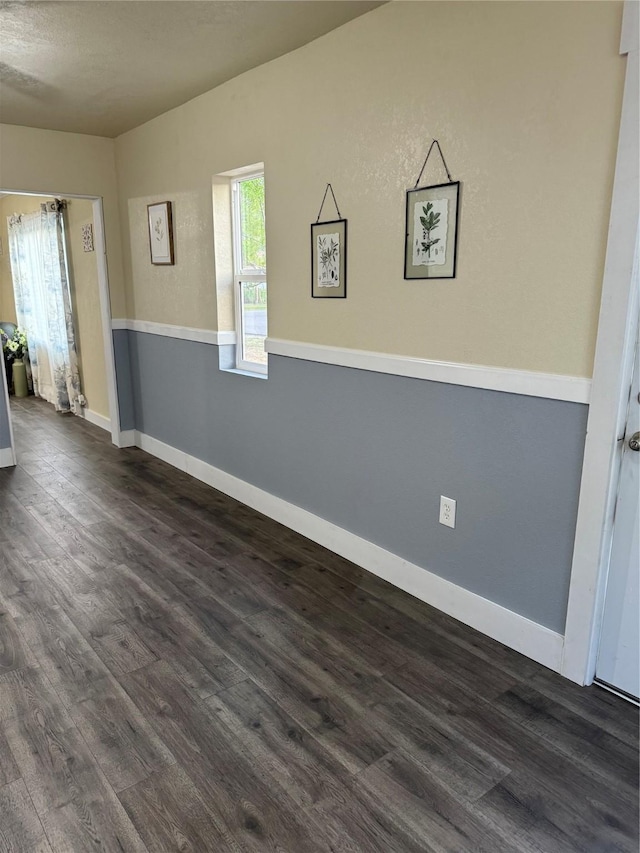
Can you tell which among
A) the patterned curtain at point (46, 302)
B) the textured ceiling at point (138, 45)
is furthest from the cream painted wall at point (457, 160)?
the patterned curtain at point (46, 302)

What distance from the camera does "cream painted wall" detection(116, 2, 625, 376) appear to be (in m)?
1.83

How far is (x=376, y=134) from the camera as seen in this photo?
2.45m

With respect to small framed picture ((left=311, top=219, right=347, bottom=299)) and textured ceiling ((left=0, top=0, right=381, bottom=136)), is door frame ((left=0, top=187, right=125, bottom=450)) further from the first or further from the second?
small framed picture ((left=311, top=219, right=347, bottom=299))

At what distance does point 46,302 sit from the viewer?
6.39 metres

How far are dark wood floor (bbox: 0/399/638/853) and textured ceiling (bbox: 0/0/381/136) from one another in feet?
7.88

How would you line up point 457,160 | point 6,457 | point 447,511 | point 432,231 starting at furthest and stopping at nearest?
point 6,457 < point 447,511 < point 432,231 < point 457,160

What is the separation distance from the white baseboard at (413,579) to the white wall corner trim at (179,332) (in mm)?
859

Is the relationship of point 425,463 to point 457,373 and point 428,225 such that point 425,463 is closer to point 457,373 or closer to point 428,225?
point 457,373

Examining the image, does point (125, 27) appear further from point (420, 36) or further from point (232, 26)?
point (420, 36)

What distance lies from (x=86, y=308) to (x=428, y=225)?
14.3 feet

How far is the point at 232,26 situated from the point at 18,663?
269 cm

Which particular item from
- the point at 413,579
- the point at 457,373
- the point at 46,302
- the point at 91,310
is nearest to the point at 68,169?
the point at 91,310

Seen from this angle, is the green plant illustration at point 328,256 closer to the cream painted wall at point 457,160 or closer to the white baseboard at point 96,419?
the cream painted wall at point 457,160

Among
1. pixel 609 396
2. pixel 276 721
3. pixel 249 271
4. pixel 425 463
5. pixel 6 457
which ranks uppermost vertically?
pixel 249 271
